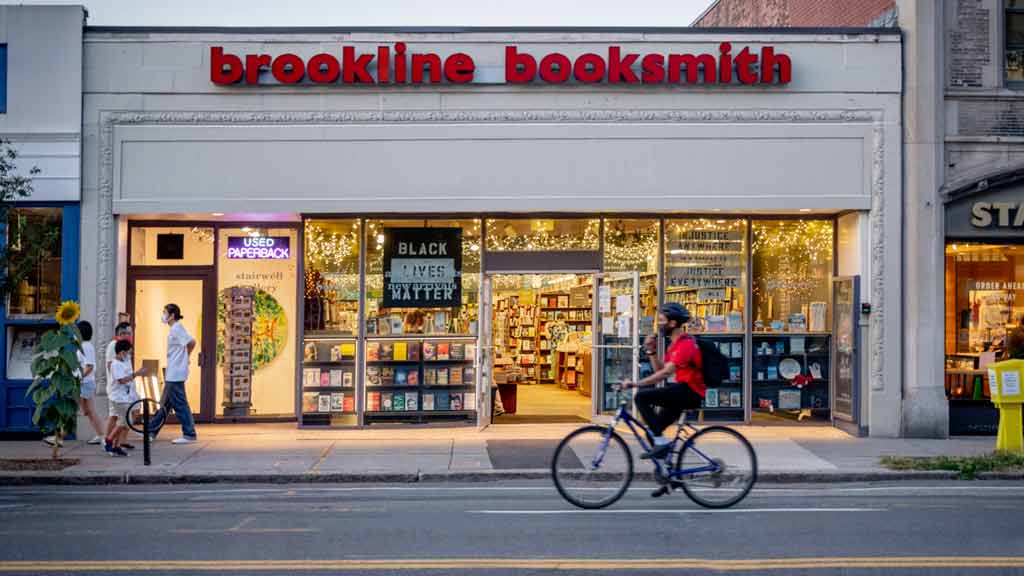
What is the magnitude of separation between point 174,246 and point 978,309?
495 inches

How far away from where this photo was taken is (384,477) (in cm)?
1262

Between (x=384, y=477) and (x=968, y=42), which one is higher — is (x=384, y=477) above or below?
below

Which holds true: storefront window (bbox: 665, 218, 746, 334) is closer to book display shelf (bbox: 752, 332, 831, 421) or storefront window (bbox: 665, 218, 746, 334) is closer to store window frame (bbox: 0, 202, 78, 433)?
book display shelf (bbox: 752, 332, 831, 421)

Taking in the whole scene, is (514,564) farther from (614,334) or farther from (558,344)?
(558,344)

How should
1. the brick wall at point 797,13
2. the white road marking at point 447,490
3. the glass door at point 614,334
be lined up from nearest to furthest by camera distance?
the white road marking at point 447,490 → the glass door at point 614,334 → the brick wall at point 797,13

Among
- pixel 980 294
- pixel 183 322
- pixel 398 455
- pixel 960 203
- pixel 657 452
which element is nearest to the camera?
pixel 657 452

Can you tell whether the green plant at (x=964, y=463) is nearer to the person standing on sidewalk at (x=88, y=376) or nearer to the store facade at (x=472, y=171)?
the store facade at (x=472, y=171)

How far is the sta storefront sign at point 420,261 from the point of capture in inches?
656

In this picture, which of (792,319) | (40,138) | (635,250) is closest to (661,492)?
(635,250)

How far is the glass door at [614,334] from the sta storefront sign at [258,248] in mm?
5046

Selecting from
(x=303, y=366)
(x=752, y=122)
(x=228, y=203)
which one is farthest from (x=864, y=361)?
(x=228, y=203)

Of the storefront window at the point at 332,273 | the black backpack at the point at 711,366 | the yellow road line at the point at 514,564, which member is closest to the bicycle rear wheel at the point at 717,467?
the black backpack at the point at 711,366

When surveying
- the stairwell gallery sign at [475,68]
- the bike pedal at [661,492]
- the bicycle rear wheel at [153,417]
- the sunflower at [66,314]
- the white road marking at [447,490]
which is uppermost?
the stairwell gallery sign at [475,68]

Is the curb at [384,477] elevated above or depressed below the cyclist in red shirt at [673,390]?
below
